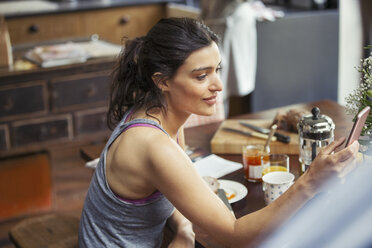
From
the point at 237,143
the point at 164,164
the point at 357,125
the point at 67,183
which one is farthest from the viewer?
the point at 67,183

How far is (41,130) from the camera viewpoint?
128 inches

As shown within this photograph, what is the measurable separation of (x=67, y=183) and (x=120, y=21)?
1632 millimetres

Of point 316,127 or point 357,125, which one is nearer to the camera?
point 357,125

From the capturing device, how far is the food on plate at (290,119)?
2.07m

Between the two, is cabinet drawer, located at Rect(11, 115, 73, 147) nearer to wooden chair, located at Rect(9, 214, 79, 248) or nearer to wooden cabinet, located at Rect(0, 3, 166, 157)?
wooden cabinet, located at Rect(0, 3, 166, 157)

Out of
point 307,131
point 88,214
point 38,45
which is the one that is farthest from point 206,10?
point 88,214

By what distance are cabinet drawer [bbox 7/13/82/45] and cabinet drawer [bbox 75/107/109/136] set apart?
131 cm

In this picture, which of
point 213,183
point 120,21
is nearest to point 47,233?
point 213,183

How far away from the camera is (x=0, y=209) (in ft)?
10.9

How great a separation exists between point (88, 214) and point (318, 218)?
3.14 ft

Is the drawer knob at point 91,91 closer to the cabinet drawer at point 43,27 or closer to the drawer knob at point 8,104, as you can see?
the drawer knob at point 8,104

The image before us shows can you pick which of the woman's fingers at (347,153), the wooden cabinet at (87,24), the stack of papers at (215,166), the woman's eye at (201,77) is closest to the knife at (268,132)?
the stack of papers at (215,166)

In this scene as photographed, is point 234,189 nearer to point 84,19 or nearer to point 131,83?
point 131,83

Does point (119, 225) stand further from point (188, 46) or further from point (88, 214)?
point (188, 46)
